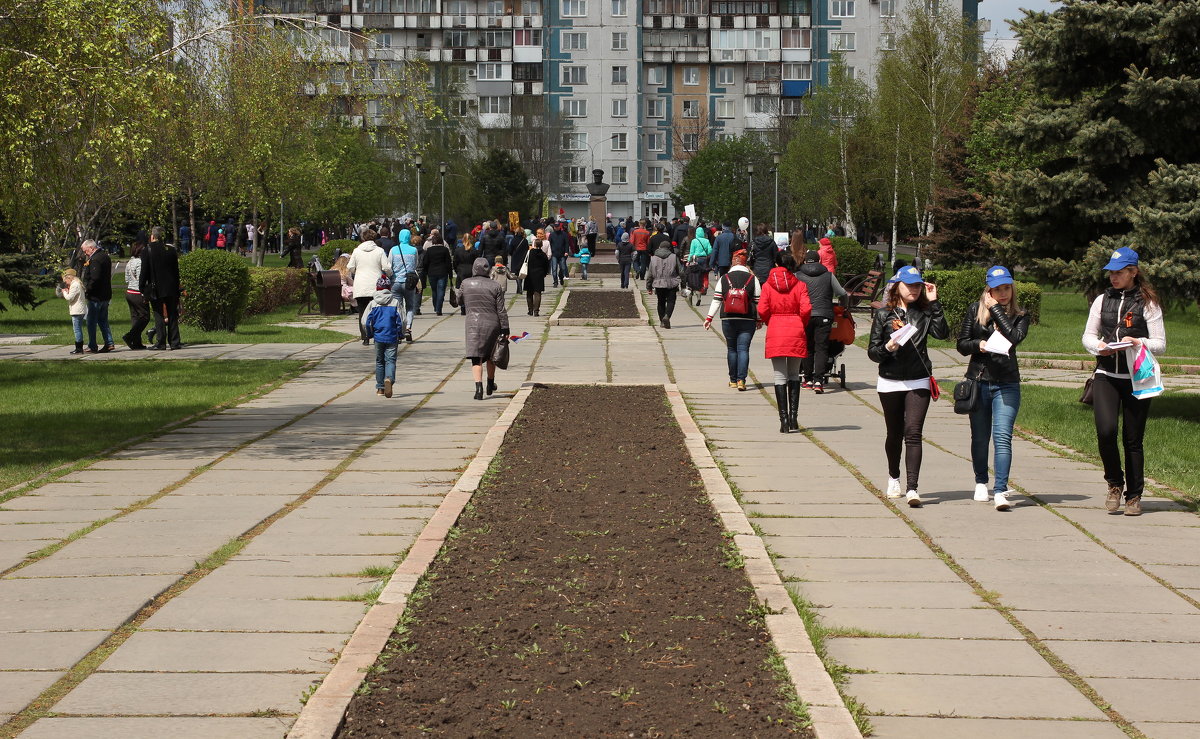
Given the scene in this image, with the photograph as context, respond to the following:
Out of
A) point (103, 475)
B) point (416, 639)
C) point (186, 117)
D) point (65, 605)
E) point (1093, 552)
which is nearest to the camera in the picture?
point (416, 639)

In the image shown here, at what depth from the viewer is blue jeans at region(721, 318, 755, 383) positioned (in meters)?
16.1

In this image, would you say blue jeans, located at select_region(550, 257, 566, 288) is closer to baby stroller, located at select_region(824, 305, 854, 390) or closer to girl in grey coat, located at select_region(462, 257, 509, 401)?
baby stroller, located at select_region(824, 305, 854, 390)

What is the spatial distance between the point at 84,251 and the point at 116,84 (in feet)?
23.5

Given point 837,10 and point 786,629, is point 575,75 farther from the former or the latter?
point 786,629

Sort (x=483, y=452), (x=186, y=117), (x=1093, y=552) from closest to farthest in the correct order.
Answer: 1. (x=1093, y=552)
2. (x=483, y=452)
3. (x=186, y=117)

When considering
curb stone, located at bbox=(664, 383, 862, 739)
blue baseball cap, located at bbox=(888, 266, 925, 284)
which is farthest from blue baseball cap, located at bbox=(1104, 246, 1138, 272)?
curb stone, located at bbox=(664, 383, 862, 739)

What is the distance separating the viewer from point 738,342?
1625cm

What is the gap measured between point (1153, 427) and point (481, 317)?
6.87 metres

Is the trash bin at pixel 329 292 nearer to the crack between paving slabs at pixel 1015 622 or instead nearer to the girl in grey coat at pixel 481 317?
the girl in grey coat at pixel 481 317

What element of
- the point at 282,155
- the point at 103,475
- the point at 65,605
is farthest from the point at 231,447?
the point at 282,155

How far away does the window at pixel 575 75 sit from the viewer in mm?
101125

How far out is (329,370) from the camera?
1856cm

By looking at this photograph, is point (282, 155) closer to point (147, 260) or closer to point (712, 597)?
point (147, 260)

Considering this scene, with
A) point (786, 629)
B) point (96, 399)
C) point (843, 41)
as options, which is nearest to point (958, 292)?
point (96, 399)
